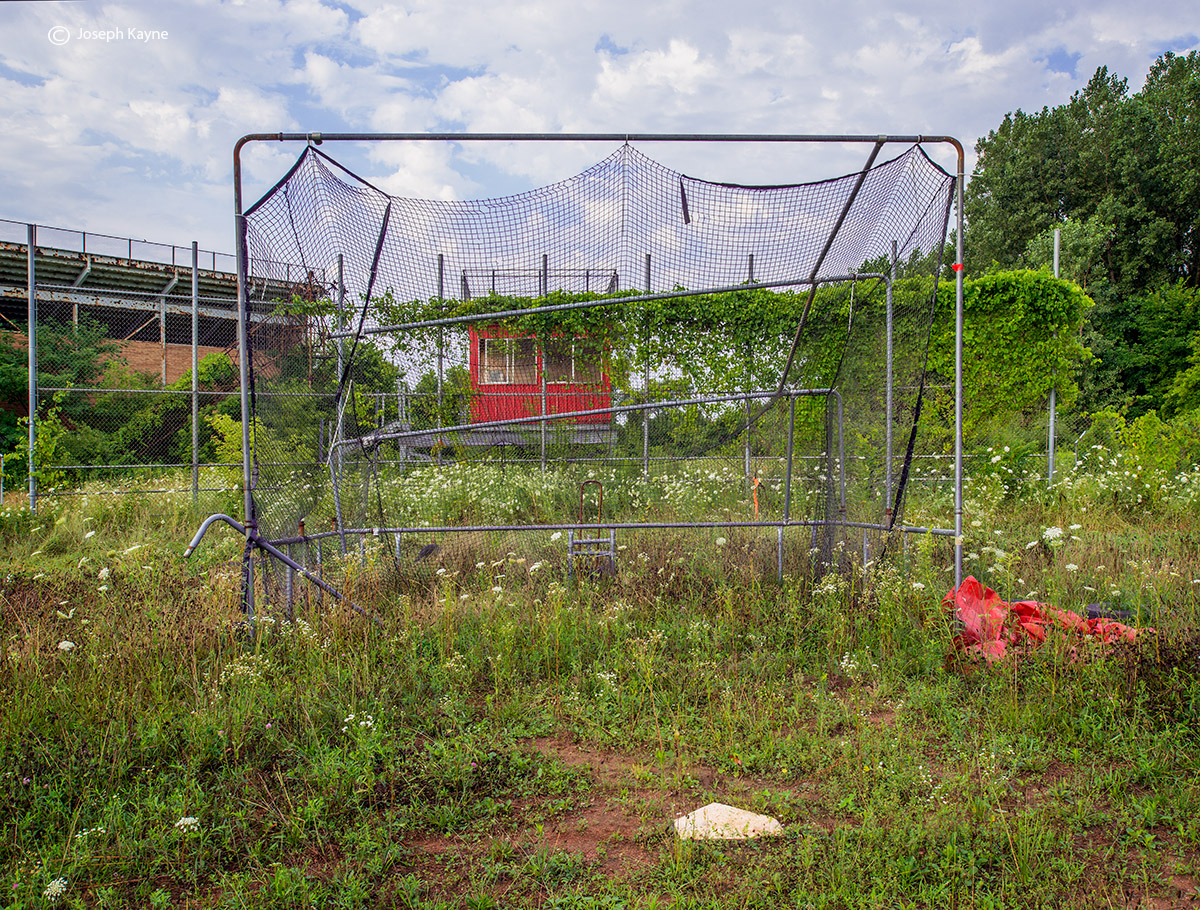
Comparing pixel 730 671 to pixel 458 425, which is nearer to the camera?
pixel 730 671

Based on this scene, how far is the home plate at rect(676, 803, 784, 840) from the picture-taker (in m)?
2.44

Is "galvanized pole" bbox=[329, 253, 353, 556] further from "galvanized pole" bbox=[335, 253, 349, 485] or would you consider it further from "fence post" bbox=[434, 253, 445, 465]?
"fence post" bbox=[434, 253, 445, 465]

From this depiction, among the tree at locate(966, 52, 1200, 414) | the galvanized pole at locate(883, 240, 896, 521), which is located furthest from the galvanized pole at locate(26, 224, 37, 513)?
the tree at locate(966, 52, 1200, 414)

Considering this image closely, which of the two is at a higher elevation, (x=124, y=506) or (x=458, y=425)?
(x=458, y=425)

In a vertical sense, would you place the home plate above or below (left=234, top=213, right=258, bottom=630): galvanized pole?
below

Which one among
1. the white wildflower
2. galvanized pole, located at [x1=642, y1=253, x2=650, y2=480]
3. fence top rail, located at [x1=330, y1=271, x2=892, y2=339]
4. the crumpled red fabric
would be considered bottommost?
the white wildflower

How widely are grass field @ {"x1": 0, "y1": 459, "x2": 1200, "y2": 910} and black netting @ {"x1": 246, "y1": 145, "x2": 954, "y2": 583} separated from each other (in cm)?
100

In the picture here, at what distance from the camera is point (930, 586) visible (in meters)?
4.43

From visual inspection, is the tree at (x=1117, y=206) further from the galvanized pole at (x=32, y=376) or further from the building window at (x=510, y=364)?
the galvanized pole at (x=32, y=376)

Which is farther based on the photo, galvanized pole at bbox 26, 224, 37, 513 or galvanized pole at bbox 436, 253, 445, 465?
galvanized pole at bbox 26, 224, 37, 513

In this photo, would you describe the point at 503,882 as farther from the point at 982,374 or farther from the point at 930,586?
the point at 982,374

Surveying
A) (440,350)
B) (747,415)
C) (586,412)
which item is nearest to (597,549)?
(586,412)

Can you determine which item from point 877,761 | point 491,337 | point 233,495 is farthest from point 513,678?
point 233,495

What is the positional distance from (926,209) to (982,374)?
747cm
